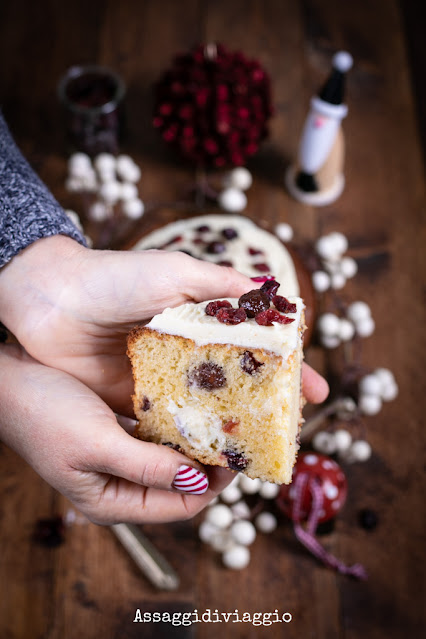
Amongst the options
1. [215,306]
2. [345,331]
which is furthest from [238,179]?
[215,306]

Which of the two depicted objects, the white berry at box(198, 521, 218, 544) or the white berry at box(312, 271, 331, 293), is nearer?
the white berry at box(198, 521, 218, 544)

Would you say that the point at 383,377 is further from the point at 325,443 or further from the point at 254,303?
the point at 254,303

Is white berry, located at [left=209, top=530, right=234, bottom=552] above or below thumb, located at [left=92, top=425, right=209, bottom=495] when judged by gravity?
below

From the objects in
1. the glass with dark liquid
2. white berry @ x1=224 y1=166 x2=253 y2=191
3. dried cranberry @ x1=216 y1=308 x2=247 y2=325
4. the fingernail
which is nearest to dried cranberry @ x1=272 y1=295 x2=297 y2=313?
dried cranberry @ x1=216 y1=308 x2=247 y2=325

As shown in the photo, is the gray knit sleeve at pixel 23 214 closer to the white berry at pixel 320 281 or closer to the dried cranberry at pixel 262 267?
the dried cranberry at pixel 262 267

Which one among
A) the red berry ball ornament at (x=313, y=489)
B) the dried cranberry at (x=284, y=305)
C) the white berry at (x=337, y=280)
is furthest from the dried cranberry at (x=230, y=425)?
the white berry at (x=337, y=280)

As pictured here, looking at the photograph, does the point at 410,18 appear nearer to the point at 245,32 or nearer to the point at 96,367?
the point at 245,32

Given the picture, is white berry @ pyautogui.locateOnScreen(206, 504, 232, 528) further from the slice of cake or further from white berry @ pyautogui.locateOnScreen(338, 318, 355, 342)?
white berry @ pyautogui.locateOnScreen(338, 318, 355, 342)

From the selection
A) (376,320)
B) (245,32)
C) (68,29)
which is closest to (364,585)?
(376,320)
